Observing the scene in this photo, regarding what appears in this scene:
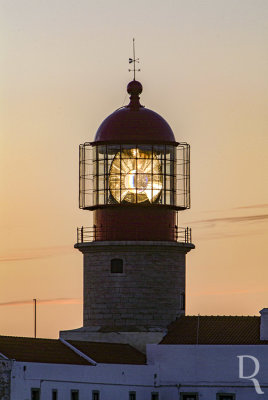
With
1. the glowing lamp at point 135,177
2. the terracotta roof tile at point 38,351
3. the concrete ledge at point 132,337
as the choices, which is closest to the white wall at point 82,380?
the terracotta roof tile at point 38,351

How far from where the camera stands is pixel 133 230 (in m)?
83.1

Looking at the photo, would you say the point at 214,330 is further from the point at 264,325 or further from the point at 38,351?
the point at 38,351

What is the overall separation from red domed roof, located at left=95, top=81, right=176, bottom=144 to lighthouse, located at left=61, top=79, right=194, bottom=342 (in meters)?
0.05

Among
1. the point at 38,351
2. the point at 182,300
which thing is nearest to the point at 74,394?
the point at 38,351

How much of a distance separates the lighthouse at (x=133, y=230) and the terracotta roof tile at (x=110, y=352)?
1.25 meters

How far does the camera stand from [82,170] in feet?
277

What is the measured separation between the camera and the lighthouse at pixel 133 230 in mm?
82500

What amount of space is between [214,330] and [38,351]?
10.1 m

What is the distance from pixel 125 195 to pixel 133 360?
8.39 m

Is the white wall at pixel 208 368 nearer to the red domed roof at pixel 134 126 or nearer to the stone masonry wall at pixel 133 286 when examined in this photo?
the stone masonry wall at pixel 133 286

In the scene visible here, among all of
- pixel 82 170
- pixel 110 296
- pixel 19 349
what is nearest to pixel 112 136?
pixel 82 170

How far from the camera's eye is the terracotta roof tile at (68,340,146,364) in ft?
256

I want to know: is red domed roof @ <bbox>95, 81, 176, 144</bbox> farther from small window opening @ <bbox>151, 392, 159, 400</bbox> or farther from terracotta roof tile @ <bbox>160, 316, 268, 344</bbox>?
small window opening @ <bbox>151, 392, 159, 400</bbox>

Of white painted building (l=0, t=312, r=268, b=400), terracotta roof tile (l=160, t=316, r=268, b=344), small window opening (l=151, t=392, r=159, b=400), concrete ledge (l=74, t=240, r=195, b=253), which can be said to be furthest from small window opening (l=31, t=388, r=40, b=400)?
concrete ledge (l=74, t=240, r=195, b=253)
